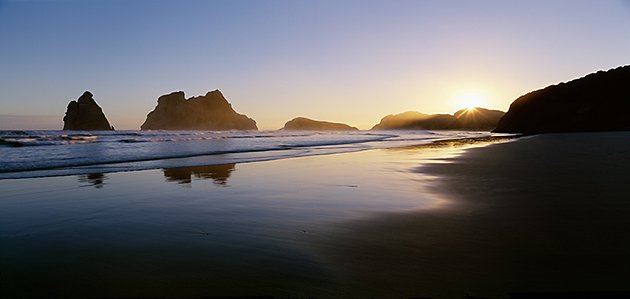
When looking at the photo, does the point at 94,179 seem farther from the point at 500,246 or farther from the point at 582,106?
the point at 582,106

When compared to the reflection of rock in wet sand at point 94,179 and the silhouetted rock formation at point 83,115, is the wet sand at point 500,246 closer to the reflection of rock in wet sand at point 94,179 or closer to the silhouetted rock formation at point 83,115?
the reflection of rock in wet sand at point 94,179

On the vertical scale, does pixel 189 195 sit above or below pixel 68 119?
below

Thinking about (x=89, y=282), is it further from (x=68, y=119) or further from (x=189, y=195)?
(x=68, y=119)

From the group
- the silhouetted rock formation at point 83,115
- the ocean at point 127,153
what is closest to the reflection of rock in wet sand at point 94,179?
the ocean at point 127,153

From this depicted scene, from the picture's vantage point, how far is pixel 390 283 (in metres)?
2.79

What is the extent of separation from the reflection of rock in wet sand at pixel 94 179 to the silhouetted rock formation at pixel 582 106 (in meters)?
64.0

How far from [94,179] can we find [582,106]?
69.4 metres

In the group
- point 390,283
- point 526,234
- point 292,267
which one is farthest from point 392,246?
point 526,234

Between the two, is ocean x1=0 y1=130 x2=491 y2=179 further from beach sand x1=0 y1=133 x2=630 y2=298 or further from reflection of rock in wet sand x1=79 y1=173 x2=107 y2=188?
beach sand x1=0 y1=133 x2=630 y2=298

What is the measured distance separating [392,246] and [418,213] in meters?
1.84

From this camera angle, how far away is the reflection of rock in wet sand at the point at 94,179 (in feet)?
30.2

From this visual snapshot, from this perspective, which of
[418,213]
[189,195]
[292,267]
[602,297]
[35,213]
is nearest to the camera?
[602,297]

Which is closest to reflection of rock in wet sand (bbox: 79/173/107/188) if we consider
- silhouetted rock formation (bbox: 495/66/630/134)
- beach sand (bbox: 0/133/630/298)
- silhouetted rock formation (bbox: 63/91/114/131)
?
beach sand (bbox: 0/133/630/298)

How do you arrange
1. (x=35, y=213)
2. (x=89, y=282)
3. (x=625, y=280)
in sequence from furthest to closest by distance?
1. (x=35, y=213)
2. (x=89, y=282)
3. (x=625, y=280)
